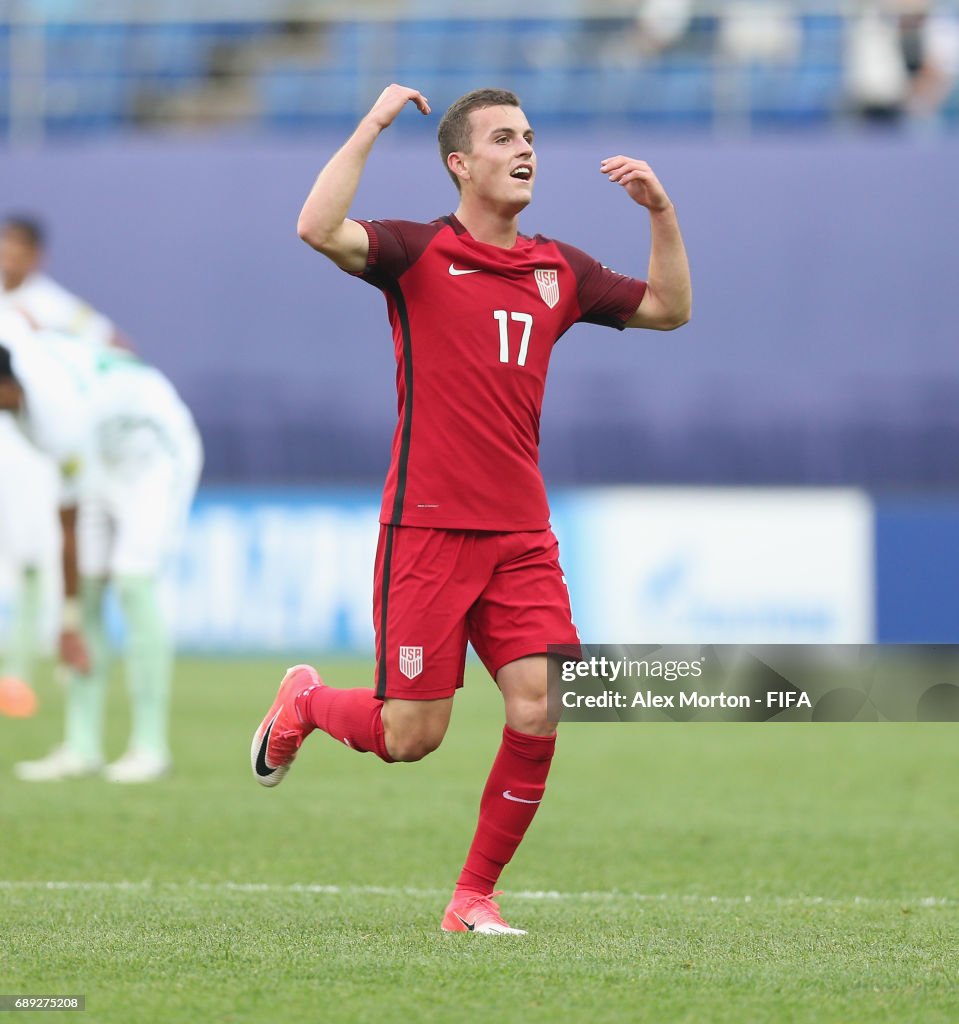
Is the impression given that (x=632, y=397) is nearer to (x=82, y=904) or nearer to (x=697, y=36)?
(x=697, y=36)

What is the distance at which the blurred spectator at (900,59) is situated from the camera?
55.2 feet

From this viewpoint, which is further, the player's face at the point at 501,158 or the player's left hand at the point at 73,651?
the player's left hand at the point at 73,651

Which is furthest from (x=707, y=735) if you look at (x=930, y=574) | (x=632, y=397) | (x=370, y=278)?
(x=370, y=278)

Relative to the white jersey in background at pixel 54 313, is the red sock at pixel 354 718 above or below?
below

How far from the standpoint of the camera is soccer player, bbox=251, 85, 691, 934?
4.75 metres

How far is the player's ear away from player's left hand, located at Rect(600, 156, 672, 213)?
36 centimetres

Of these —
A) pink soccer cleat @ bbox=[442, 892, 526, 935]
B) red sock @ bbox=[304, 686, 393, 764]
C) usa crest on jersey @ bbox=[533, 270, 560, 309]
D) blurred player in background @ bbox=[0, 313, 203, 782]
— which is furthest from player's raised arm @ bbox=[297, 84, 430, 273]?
blurred player in background @ bbox=[0, 313, 203, 782]

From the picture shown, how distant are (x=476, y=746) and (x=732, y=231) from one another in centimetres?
807

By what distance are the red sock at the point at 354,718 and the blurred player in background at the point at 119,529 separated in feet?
10.4

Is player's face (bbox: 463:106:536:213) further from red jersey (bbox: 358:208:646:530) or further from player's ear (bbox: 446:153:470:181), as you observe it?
red jersey (bbox: 358:208:646:530)

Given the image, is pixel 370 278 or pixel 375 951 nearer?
pixel 375 951

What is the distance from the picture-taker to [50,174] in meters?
17.2

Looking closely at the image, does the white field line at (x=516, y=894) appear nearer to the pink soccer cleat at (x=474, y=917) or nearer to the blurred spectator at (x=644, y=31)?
the pink soccer cleat at (x=474, y=917)

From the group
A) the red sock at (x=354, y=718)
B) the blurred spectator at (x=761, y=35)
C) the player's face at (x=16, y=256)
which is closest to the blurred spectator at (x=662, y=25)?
the blurred spectator at (x=761, y=35)
